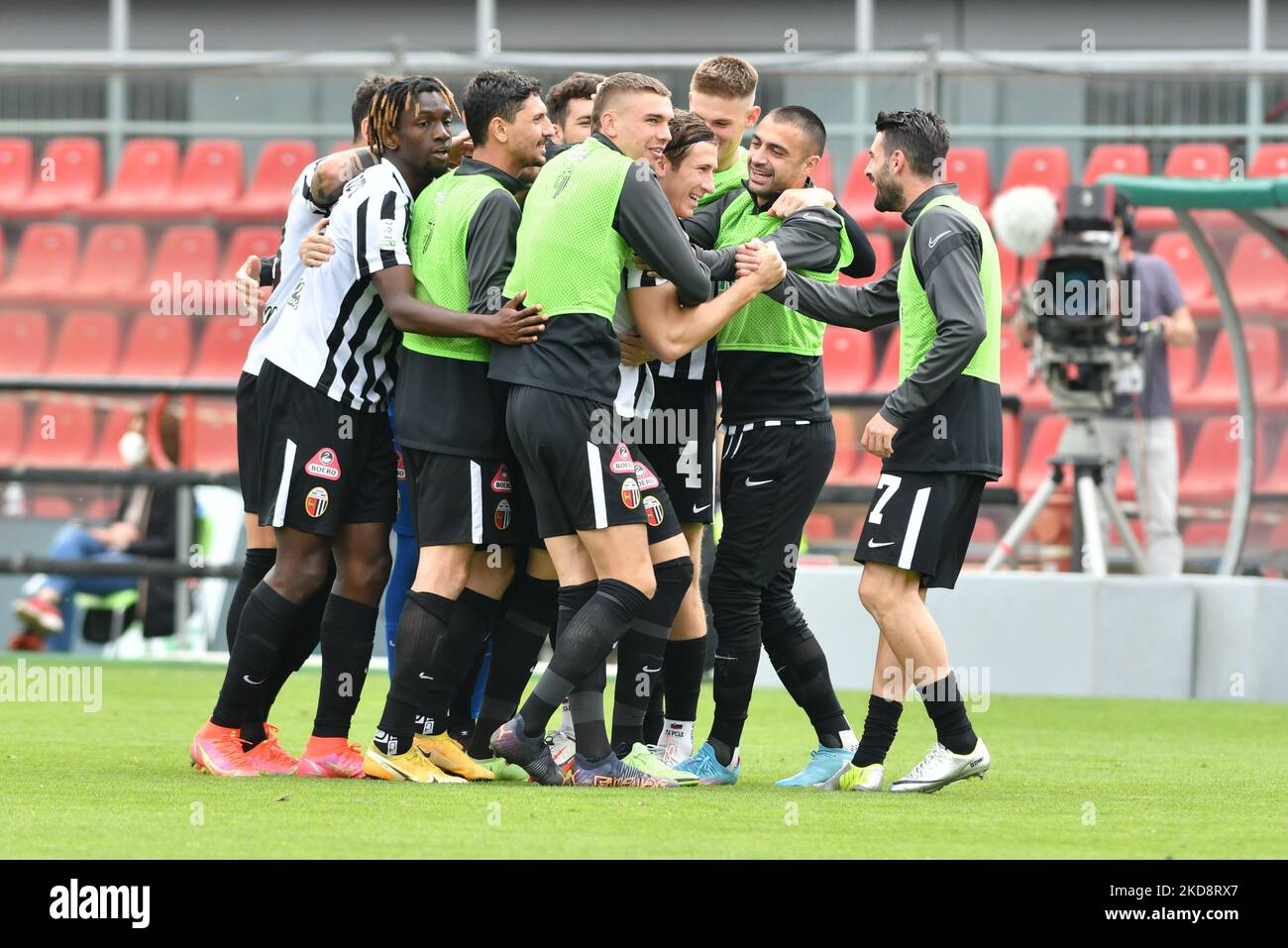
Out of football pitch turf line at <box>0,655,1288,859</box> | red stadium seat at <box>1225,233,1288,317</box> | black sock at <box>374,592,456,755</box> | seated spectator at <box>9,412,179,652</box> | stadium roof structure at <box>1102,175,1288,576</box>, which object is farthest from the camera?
seated spectator at <box>9,412,179,652</box>

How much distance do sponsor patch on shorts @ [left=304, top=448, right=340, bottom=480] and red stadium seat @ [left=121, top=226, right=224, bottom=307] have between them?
7.16 m

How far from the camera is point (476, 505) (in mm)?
5309

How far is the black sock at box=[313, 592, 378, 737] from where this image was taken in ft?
18.2

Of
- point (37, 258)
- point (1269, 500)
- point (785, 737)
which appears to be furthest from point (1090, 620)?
point (37, 258)

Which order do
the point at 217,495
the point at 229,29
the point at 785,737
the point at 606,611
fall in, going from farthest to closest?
the point at 229,29
the point at 217,495
the point at 785,737
the point at 606,611

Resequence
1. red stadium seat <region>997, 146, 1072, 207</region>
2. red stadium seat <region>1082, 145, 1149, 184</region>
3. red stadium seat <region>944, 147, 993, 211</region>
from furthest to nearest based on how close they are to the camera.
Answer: red stadium seat <region>944, 147, 993, 211</region> < red stadium seat <region>997, 146, 1072, 207</region> < red stadium seat <region>1082, 145, 1149, 184</region>

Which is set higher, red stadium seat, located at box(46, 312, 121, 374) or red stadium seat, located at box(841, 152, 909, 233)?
red stadium seat, located at box(841, 152, 909, 233)

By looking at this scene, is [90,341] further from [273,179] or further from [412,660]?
[412,660]

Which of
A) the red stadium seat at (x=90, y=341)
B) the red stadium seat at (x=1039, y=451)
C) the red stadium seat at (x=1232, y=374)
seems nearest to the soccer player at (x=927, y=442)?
the red stadium seat at (x=1039, y=451)

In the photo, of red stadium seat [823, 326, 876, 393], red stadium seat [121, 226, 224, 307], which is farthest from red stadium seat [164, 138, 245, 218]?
red stadium seat [823, 326, 876, 393]

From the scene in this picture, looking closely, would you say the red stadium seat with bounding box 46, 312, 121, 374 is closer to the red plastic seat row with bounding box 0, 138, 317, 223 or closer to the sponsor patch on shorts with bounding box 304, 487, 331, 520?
the red plastic seat row with bounding box 0, 138, 317, 223
